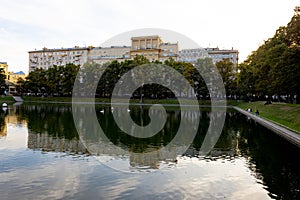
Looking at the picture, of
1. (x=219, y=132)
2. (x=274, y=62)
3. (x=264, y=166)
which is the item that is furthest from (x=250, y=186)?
(x=274, y=62)

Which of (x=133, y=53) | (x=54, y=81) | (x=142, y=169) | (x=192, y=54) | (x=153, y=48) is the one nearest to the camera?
(x=142, y=169)

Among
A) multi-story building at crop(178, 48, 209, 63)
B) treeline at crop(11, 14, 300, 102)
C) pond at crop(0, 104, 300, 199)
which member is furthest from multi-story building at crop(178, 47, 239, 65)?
pond at crop(0, 104, 300, 199)

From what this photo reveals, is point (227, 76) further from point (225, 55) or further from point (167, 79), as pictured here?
point (225, 55)

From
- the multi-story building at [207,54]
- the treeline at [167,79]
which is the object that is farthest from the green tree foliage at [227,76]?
the multi-story building at [207,54]

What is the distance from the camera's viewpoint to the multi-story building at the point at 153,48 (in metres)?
107

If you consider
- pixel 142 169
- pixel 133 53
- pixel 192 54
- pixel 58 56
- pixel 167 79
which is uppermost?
pixel 192 54

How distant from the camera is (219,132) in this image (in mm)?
25312

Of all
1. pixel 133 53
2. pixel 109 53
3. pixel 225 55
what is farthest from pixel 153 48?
pixel 225 55

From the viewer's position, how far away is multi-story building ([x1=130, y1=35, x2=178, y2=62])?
10731 cm

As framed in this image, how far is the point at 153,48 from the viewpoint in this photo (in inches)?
4259

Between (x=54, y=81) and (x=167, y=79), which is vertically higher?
(x=167, y=79)

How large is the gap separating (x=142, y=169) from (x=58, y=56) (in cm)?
12385

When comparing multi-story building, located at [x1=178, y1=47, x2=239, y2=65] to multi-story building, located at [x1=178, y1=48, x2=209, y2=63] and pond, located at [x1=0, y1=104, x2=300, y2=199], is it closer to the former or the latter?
multi-story building, located at [x1=178, y1=48, x2=209, y2=63]

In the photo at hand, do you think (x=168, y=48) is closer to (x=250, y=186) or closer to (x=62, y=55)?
(x=62, y=55)
